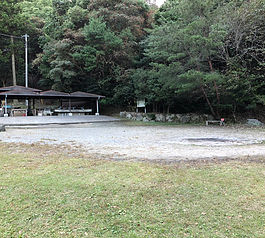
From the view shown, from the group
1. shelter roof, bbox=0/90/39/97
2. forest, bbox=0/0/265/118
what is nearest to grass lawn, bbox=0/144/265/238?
forest, bbox=0/0/265/118

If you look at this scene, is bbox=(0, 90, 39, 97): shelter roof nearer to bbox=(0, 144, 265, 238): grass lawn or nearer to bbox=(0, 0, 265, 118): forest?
bbox=(0, 0, 265, 118): forest

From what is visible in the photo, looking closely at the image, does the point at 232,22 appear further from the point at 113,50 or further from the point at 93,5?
the point at 93,5

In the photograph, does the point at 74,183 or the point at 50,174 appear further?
the point at 50,174

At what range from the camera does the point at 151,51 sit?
14.7 meters

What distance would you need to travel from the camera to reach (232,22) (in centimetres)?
1114

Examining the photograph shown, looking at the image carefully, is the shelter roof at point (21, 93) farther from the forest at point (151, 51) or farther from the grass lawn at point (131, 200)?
the grass lawn at point (131, 200)

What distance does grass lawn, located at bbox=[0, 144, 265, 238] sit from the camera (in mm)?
1822

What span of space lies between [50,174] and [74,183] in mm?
543

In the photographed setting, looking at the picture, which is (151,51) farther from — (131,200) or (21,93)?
(131,200)

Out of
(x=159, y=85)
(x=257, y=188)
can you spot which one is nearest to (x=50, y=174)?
(x=257, y=188)

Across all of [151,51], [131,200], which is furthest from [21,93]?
[131,200]

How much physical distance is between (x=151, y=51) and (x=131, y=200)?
13678mm

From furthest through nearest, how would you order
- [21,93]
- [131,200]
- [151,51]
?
→ [21,93] → [151,51] → [131,200]

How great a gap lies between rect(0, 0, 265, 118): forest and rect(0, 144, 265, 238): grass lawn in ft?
26.9
